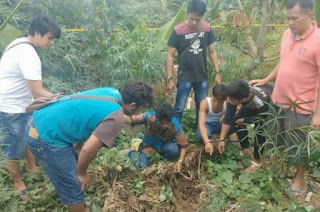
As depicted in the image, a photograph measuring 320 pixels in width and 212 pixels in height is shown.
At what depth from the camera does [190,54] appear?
427 centimetres

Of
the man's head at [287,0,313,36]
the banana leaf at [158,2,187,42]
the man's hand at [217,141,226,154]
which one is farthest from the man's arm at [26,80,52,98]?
the banana leaf at [158,2,187,42]

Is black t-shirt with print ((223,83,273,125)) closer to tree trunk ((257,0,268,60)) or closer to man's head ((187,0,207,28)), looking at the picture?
man's head ((187,0,207,28))

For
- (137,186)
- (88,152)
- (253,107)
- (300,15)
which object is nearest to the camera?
(88,152)

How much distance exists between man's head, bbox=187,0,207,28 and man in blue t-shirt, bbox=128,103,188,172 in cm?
121

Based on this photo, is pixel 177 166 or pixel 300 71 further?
pixel 177 166

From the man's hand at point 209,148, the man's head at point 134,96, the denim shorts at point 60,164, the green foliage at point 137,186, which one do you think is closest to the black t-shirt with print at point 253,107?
the man's hand at point 209,148

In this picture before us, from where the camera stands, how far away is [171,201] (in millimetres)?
3520

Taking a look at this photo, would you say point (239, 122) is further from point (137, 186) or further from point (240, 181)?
point (137, 186)

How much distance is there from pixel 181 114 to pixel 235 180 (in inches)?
46.0

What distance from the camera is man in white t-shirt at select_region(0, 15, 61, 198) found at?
119 inches

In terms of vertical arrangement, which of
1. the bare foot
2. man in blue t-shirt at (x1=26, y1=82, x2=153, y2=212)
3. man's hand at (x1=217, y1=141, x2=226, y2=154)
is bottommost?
the bare foot

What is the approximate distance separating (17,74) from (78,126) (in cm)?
100

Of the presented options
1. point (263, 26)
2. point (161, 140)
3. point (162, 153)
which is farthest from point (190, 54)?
point (263, 26)

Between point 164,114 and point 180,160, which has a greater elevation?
point 164,114
